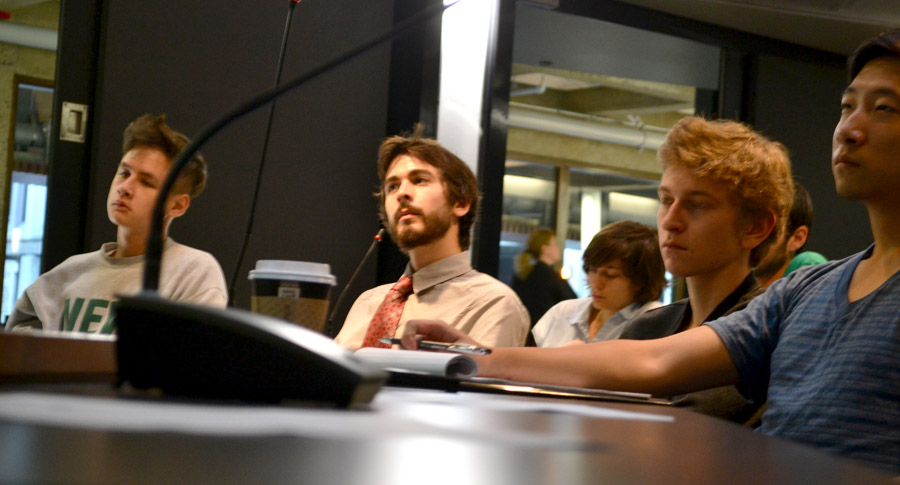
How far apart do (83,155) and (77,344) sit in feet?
7.72

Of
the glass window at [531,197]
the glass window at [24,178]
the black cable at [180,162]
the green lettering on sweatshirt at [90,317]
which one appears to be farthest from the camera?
the glass window at [531,197]

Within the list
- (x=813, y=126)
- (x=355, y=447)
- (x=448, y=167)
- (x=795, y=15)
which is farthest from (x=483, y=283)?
(x=813, y=126)

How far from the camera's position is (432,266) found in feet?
7.62

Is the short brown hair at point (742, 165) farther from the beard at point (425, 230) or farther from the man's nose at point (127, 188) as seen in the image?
the man's nose at point (127, 188)

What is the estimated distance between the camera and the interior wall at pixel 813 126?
14.1 ft

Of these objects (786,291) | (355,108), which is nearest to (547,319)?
(355,108)

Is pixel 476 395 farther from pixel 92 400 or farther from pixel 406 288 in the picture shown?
pixel 406 288

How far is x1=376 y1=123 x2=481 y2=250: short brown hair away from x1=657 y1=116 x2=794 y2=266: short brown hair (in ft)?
2.69

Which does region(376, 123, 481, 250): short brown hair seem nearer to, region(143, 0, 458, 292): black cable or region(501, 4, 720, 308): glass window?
region(143, 0, 458, 292): black cable

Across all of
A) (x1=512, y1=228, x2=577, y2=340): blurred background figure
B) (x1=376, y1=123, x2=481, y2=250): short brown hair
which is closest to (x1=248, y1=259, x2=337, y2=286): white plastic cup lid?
(x1=376, y1=123, x2=481, y2=250): short brown hair

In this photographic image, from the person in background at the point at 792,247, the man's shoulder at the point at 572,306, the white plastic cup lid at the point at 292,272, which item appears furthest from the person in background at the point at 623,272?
the white plastic cup lid at the point at 292,272

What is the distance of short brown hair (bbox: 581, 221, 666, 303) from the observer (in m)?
2.88

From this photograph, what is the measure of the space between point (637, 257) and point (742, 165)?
1.21m

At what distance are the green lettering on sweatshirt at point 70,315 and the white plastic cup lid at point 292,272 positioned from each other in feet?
4.55
